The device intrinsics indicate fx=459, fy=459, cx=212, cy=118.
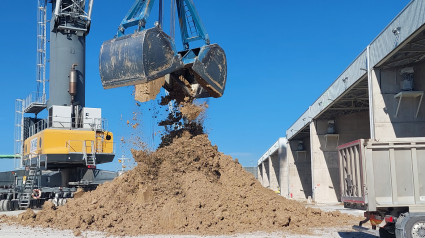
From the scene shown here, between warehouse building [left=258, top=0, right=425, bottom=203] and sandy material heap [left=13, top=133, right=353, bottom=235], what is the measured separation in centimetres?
458

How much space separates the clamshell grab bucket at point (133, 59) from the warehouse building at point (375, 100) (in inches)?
311

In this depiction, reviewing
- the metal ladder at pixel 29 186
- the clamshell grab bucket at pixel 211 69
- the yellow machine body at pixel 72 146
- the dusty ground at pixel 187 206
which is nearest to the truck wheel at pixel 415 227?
the dusty ground at pixel 187 206

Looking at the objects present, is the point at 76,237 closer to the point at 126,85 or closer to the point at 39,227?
the point at 39,227

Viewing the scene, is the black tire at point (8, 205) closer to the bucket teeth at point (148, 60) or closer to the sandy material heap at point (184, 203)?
the sandy material heap at point (184, 203)

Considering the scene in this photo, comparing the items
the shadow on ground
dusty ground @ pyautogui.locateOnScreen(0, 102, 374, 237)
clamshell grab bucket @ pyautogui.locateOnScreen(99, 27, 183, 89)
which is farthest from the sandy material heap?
clamshell grab bucket @ pyautogui.locateOnScreen(99, 27, 183, 89)

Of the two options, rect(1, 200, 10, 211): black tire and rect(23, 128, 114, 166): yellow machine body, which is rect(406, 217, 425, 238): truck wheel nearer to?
rect(23, 128, 114, 166): yellow machine body

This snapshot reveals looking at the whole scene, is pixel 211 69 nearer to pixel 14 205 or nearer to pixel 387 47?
pixel 387 47

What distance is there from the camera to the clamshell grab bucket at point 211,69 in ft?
48.6

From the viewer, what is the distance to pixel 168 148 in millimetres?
16391

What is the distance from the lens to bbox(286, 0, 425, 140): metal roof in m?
14.2

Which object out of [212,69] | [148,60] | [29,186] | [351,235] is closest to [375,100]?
[351,235]

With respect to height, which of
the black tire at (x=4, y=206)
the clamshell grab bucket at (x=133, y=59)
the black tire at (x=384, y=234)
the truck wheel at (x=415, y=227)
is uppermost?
the clamshell grab bucket at (x=133, y=59)

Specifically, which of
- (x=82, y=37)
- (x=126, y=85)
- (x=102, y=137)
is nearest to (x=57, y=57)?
(x=82, y=37)

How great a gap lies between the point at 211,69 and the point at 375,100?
23.4ft
